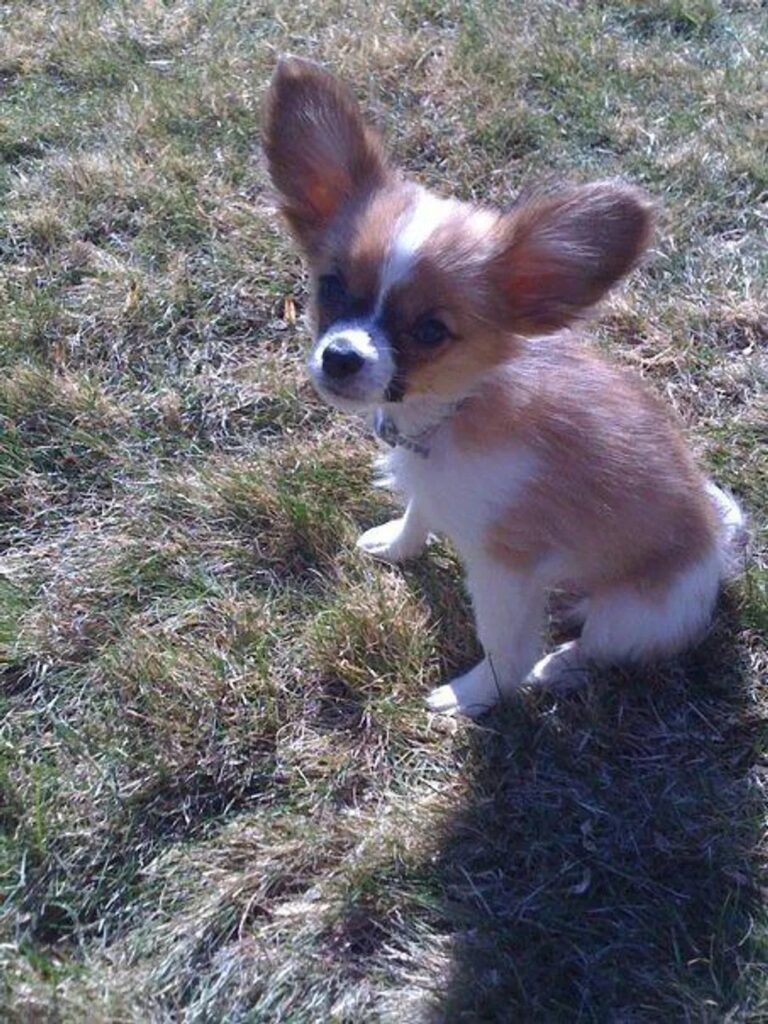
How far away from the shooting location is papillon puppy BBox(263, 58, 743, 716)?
2.50 metres

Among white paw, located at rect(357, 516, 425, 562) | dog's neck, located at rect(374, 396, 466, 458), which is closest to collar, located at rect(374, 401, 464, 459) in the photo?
dog's neck, located at rect(374, 396, 466, 458)

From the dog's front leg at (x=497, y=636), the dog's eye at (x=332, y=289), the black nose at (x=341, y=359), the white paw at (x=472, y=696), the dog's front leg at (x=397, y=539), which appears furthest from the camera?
the dog's front leg at (x=397, y=539)

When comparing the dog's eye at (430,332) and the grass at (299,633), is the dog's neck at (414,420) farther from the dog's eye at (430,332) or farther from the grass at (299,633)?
the grass at (299,633)

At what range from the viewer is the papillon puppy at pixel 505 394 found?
250 centimetres

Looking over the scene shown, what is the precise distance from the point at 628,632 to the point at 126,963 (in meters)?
1.44

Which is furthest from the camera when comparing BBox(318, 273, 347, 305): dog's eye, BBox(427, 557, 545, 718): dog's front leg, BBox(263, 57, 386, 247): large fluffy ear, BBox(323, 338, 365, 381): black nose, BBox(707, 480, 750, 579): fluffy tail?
BBox(707, 480, 750, 579): fluffy tail

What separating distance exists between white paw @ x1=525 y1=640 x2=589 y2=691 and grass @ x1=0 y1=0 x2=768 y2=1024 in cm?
6

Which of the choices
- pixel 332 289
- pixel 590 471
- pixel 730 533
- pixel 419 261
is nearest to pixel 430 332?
pixel 419 261

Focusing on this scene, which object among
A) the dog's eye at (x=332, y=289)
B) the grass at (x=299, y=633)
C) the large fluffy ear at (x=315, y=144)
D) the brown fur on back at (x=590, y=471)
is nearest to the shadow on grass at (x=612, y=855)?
the grass at (x=299, y=633)

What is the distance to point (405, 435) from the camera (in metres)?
2.78

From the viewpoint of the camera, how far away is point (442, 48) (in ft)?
16.4

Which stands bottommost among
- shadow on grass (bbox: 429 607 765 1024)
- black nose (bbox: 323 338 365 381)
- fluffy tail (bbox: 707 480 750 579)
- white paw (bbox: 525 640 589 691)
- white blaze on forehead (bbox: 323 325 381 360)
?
shadow on grass (bbox: 429 607 765 1024)

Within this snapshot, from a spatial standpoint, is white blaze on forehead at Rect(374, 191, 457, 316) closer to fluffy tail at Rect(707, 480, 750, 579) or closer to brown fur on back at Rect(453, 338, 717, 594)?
brown fur on back at Rect(453, 338, 717, 594)

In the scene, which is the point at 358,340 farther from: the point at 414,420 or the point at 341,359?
the point at 414,420
